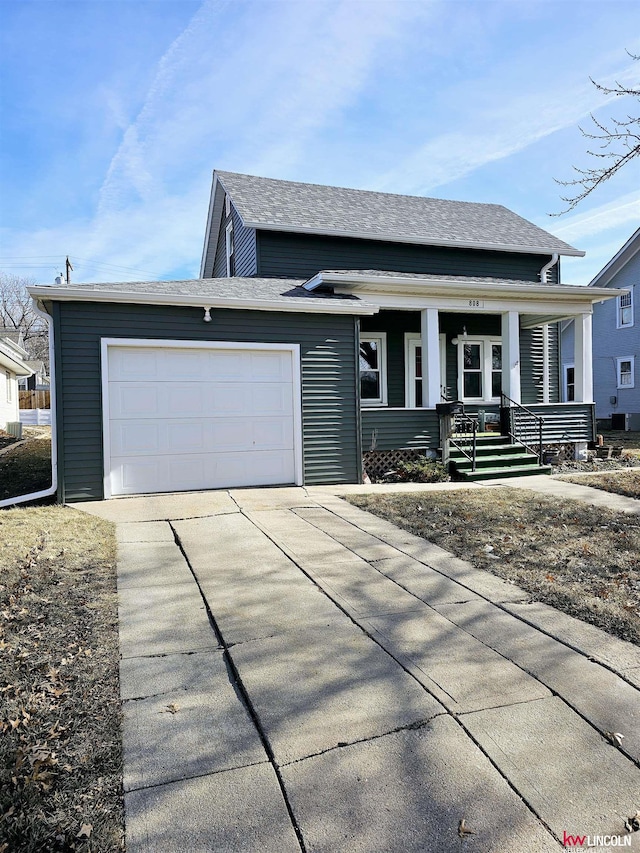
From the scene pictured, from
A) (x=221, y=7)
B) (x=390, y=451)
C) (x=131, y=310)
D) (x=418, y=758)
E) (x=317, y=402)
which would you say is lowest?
(x=418, y=758)

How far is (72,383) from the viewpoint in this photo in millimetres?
8492

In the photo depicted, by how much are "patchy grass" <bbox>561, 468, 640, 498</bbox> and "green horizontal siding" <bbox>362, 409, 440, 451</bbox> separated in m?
2.63

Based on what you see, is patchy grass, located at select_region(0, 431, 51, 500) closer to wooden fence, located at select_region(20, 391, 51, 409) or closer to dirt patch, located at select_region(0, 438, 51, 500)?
dirt patch, located at select_region(0, 438, 51, 500)

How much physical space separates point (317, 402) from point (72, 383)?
13.1 feet

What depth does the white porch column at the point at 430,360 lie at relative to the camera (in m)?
11.4

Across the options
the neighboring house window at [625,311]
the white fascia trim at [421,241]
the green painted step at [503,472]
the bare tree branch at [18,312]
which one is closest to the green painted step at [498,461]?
the green painted step at [503,472]

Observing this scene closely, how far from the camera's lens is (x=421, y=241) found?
13.4m

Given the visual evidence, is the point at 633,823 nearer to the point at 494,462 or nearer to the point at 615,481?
the point at 615,481

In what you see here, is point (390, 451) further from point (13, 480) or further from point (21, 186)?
point (21, 186)

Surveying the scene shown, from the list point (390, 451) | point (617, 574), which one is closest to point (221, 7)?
point (390, 451)

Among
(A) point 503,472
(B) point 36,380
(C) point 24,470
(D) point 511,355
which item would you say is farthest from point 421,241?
(B) point 36,380

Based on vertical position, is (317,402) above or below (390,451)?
above

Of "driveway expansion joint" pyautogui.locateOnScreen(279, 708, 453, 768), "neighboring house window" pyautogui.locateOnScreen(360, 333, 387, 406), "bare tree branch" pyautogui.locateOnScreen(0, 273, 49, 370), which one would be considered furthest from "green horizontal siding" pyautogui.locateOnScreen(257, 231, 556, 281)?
"bare tree branch" pyautogui.locateOnScreen(0, 273, 49, 370)

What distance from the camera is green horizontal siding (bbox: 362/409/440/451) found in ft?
35.7
